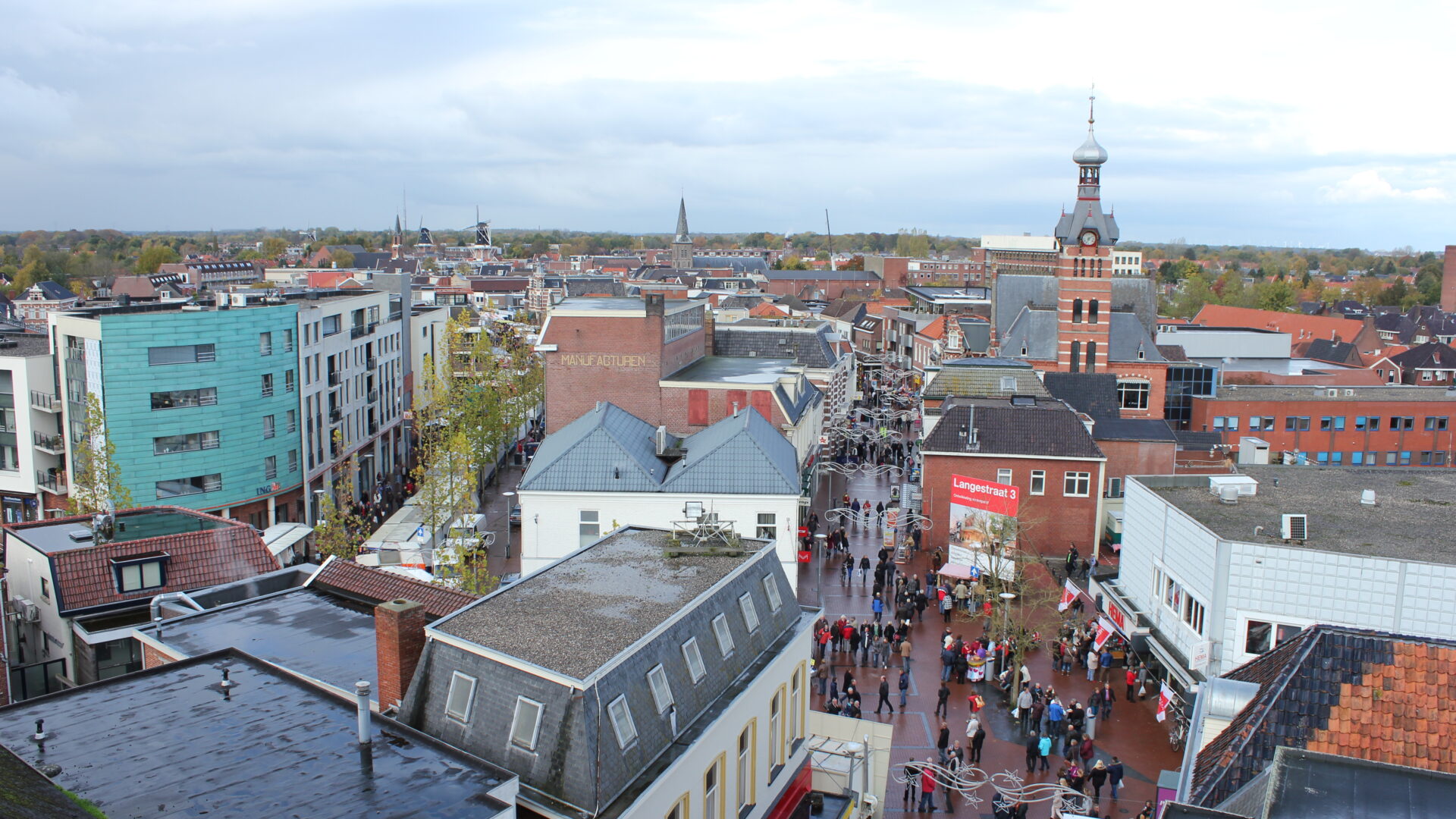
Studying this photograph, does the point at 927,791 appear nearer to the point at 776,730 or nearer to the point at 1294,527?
the point at 776,730

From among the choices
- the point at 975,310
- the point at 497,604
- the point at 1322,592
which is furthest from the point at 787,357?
the point at 975,310

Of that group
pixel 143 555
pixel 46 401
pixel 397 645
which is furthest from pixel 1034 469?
pixel 46 401

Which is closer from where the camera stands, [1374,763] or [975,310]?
[1374,763]

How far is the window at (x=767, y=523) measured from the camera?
29375mm

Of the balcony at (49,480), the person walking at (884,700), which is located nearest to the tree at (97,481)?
the balcony at (49,480)

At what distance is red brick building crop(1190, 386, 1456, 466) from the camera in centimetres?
5741

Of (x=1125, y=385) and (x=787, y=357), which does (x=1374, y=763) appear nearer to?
(x=787, y=357)

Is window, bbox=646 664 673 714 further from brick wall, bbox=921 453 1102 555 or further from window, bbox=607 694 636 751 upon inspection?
brick wall, bbox=921 453 1102 555

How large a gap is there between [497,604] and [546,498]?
15.1 metres

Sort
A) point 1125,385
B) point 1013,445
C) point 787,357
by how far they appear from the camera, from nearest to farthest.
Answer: point 1013,445, point 787,357, point 1125,385

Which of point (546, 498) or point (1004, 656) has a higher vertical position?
point (546, 498)

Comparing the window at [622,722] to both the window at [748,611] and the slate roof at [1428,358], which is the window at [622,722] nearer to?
the window at [748,611]

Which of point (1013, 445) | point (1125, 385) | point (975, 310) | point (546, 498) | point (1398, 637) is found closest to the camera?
point (1398, 637)

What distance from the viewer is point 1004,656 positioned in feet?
88.6
